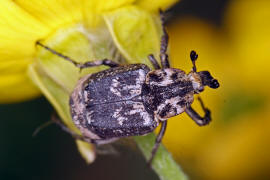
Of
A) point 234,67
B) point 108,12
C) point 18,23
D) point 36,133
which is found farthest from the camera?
point 234,67

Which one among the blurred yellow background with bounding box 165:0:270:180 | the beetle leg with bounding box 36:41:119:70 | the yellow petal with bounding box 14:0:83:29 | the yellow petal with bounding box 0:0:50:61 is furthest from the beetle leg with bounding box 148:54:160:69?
the blurred yellow background with bounding box 165:0:270:180

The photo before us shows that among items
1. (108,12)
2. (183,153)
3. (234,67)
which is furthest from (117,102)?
(234,67)

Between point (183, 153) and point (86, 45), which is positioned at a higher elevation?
point (86, 45)

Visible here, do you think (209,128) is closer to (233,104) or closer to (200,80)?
(233,104)

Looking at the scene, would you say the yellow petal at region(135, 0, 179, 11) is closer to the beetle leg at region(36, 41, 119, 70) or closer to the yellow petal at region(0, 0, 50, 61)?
the beetle leg at region(36, 41, 119, 70)

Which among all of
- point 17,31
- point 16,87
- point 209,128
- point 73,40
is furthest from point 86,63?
point 209,128

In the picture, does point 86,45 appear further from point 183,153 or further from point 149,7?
point 183,153
